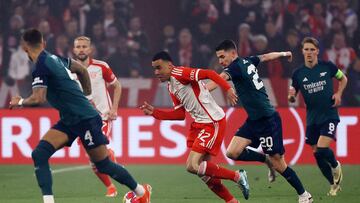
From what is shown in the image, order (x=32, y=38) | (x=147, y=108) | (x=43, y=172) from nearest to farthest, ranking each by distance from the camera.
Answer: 1. (x=32, y=38)
2. (x=43, y=172)
3. (x=147, y=108)

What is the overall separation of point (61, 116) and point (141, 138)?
8.14 m

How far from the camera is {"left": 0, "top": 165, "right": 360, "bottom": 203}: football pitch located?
12.3m

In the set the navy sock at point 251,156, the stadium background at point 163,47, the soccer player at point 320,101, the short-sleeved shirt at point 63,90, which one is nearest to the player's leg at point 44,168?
the short-sleeved shirt at point 63,90

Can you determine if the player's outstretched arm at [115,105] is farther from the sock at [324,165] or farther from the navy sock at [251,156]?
the sock at [324,165]

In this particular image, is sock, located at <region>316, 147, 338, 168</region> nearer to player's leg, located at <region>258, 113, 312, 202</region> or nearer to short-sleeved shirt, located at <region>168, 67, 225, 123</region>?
player's leg, located at <region>258, 113, 312, 202</region>

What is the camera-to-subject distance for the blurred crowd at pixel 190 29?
20.6m

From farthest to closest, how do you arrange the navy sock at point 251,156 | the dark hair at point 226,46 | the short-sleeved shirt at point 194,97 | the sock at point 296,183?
the navy sock at point 251,156, the dark hair at point 226,46, the sock at point 296,183, the short-sleeved shirt at point 194,97

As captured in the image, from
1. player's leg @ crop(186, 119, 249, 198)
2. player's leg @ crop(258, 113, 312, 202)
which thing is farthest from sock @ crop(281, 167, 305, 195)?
player's leg @ crop(186, 119, 249, 198)

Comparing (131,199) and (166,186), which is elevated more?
(131,199)

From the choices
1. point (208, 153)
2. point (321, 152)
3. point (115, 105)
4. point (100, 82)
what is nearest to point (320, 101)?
point (321, 152)

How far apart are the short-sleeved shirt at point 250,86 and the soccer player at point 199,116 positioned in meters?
0.75

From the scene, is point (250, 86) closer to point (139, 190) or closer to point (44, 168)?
point (139, 190)

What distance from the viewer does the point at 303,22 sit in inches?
838

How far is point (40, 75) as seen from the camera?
984cm
